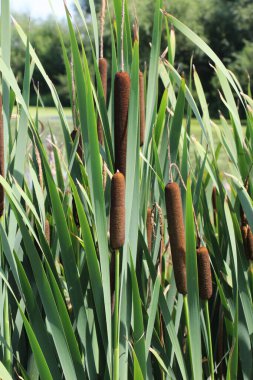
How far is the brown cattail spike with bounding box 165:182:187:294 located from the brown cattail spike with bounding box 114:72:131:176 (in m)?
0.06

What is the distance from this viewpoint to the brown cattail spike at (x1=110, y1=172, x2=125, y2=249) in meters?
0.59

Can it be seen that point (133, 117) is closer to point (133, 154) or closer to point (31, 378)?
point (133, 154)

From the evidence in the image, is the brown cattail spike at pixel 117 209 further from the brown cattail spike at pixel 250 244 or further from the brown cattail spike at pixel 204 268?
the brown cattail spike at pixel 250 244

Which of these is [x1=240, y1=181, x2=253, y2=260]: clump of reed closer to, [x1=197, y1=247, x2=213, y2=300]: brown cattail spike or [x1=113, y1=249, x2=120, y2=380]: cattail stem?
[x1=197, y1=247, x2=213, y2=300]: brown cattail spike

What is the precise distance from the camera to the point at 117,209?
592 mm

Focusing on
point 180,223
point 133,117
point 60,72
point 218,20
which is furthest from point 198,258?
point 60,72

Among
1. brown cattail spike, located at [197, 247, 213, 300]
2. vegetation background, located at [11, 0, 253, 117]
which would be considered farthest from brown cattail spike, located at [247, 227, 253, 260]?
vegetation background, located at [11, 0, 253, 117]

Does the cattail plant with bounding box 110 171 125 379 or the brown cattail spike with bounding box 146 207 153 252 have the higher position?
the cattail plant with bounding box 110 171 125 379

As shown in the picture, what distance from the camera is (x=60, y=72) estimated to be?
2772cm

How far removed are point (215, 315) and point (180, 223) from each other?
33 centimetres

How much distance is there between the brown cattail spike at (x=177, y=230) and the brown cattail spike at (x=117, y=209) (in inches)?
2.2

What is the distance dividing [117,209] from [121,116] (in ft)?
0.33

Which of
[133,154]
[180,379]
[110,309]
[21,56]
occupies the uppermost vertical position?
[21,56]

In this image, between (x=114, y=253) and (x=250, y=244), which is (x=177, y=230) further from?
(x=250, y=244)
